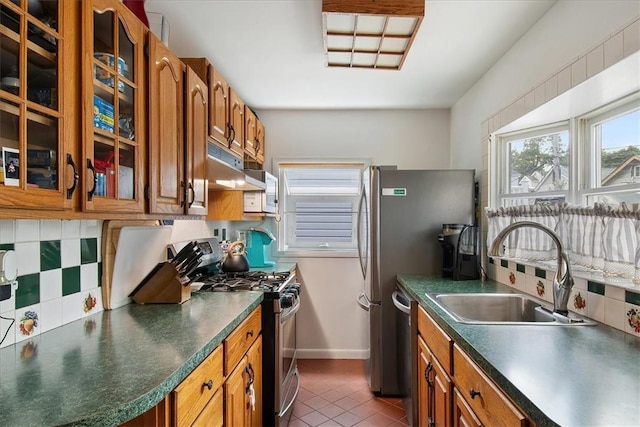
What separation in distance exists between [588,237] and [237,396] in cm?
168

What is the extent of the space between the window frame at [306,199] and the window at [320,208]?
0.03 ft

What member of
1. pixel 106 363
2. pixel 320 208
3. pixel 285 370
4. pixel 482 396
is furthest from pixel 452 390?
pixel 320 208

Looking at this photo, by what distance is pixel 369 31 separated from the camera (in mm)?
1888

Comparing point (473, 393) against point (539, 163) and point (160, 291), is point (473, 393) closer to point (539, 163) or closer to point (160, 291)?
point (160, 291)

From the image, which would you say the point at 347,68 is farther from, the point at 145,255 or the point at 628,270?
the point at 628,270

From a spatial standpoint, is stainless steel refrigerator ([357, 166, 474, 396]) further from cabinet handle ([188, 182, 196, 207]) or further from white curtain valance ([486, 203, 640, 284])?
cabinet handle ([188, 182, 196, 207])

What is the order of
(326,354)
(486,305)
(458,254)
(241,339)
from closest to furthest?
(241,339), (486,305), (458,254), (326,354)

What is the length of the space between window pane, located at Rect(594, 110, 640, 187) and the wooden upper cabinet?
2.20m

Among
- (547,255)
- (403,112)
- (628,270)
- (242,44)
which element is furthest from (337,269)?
(628,270)

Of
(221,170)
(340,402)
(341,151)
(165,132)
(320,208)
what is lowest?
(340,402)

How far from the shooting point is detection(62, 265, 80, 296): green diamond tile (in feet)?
4.43

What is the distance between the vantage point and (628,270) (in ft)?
4.41

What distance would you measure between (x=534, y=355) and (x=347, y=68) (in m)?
2.04

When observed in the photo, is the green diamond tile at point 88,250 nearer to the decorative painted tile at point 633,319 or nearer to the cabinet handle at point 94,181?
the cabinet handle at point 94,181
